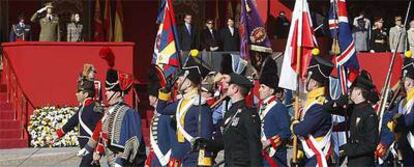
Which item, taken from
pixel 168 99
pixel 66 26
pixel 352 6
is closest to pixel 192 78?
pixel 168 99

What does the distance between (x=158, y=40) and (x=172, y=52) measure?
1.58 ft

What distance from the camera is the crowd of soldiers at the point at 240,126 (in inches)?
405

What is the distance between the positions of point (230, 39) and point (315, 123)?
11356 mm

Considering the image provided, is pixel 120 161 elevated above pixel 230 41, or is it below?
below

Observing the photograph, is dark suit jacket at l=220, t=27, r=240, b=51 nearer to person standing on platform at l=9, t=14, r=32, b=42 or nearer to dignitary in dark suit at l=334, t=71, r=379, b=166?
person standing on platform at l=9, t=14, r=32, b=42

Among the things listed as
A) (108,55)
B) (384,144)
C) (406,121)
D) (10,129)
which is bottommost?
(10,129)

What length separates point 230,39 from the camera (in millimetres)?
22375

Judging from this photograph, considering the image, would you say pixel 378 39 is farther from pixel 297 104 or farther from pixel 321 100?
pixel 321 100

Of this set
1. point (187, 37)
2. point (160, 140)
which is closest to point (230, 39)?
point (187, 37)

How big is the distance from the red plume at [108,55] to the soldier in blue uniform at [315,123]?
9.93 metres

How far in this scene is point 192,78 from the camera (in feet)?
37.7

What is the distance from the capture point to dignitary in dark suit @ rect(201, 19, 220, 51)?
22.4 m

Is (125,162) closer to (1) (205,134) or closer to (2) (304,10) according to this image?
(1) (205,134)

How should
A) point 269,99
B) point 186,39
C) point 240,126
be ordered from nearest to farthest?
1. point 240,126
2. point 269,99
3. point 186,39
